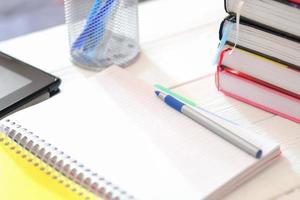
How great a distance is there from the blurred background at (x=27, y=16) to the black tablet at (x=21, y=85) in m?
1.12

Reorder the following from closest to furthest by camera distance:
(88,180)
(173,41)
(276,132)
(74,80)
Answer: (88,180) → (276,132) → (74,80) → (173,41)

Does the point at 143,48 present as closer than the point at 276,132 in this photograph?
No

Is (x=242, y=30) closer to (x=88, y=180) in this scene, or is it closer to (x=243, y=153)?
(x=243, y=153)

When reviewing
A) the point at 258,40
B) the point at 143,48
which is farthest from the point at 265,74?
the point at 143,48

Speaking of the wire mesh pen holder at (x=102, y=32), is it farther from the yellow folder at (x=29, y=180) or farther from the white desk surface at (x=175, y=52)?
the yellow folder at (x=29, y=180)

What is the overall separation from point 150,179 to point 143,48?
1.23 ft

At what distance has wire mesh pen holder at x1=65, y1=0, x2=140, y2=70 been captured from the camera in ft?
2.57

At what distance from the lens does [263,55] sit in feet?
2.33

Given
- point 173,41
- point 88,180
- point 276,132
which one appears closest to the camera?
point 88,180

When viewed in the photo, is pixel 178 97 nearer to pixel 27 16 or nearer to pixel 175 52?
pixel 175 52

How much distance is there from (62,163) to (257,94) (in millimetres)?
310

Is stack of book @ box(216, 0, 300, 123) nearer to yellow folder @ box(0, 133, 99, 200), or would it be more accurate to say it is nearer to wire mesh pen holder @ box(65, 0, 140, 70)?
wire mesh pen holder @ box(65, 0, 140, 70)

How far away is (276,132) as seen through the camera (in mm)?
698

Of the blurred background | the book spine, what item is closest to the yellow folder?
the book spine
